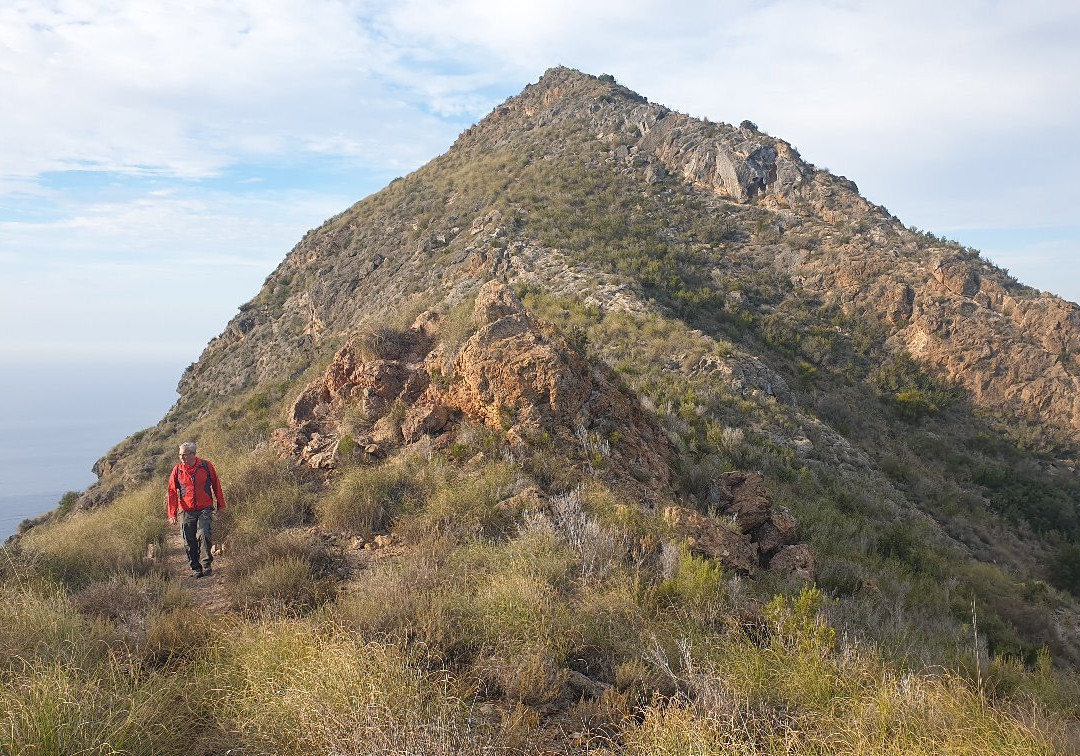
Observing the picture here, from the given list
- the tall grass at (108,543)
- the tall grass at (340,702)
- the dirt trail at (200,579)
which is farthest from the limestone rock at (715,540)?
the tall grass at (108,543)

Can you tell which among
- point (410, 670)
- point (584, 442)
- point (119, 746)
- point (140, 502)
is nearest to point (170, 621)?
point (119, 746)

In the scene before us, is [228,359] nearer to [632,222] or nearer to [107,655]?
[632,222]

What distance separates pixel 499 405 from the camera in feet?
24.8

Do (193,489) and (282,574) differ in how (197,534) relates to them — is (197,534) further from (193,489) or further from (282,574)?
(282,574)

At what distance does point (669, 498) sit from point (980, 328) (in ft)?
65.6

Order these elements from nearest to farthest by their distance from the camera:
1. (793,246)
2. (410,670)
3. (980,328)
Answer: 1. (410,670)
2. (980,328)
3. (793,246)

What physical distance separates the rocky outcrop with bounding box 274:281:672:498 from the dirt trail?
1.71m

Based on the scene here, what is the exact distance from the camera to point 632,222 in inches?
1064

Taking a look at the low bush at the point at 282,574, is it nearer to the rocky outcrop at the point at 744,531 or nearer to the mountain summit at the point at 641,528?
the mountain summit at the point at 641,528

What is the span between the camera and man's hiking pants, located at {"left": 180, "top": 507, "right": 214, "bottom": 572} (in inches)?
252

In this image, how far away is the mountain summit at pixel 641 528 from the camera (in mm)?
3227

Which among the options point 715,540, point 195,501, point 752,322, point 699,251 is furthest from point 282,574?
point 699,251

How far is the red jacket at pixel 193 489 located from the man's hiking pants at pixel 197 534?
0.07m

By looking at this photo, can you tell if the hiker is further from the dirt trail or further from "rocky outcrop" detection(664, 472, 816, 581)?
"rocky outcrop" detection(664, 472, 816, 581)
